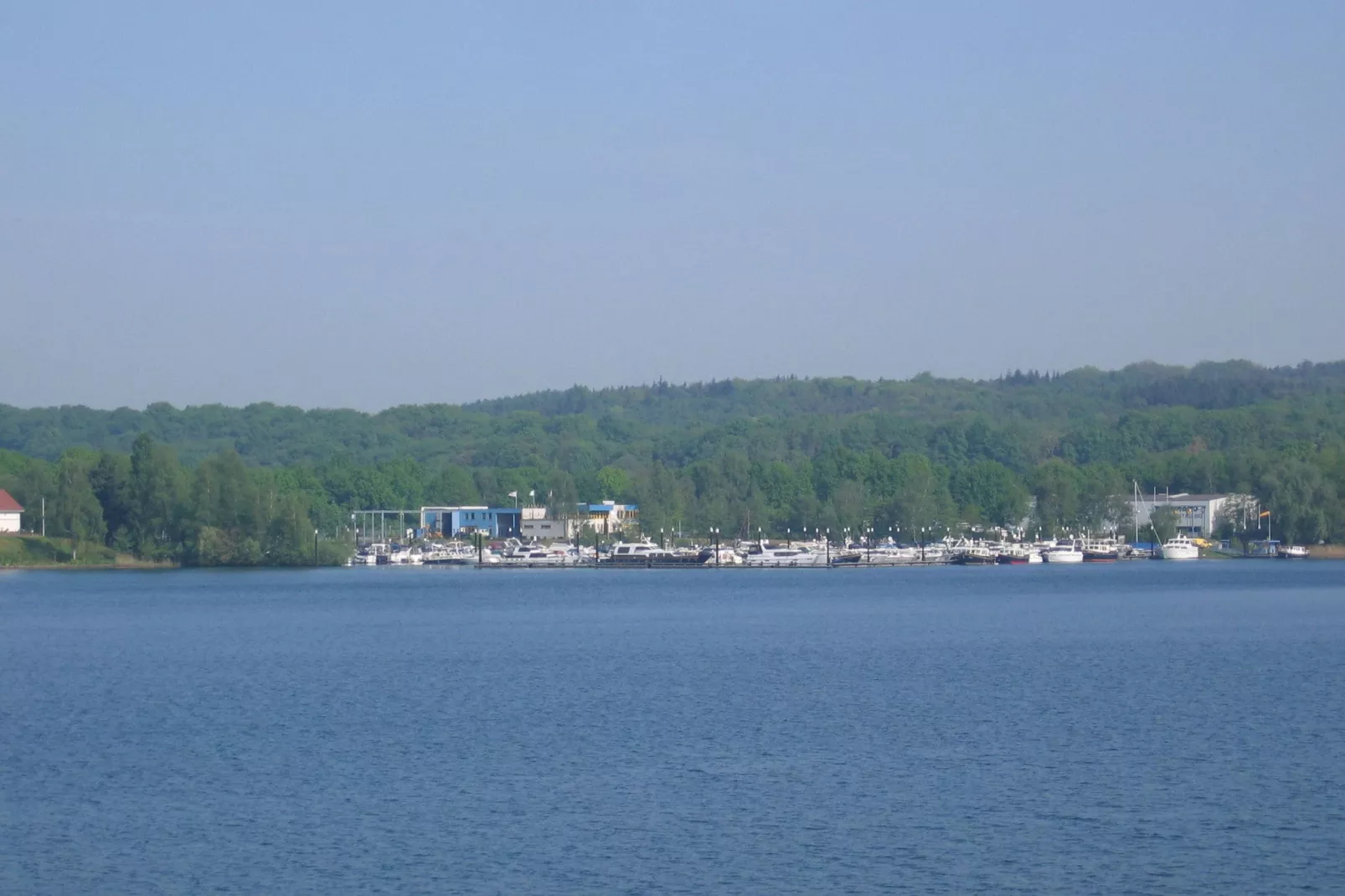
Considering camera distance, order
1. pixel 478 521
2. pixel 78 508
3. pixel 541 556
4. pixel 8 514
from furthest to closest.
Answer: pixel 478 521
pixel 541 556
pixel 8 514
pixel 78 508

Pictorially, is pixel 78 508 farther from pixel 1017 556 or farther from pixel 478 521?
pixel 1017 556

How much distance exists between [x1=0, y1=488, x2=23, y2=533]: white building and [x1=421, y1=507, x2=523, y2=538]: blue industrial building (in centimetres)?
4424

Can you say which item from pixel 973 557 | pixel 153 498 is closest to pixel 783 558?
pixel 973 557

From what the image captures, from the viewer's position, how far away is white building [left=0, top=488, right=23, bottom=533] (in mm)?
111062

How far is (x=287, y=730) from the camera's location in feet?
98.7

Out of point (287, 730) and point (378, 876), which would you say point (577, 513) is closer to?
point (287, 730)

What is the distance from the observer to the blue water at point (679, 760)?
750 inches

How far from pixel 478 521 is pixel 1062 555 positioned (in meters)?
55.8

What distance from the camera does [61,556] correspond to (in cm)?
10700

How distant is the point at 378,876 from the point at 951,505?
12675 cm

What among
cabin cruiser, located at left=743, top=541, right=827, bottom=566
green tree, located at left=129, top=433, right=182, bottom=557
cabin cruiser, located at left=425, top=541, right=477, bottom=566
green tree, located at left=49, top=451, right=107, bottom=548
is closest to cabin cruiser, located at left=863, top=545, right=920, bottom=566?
cabin cruiser, located at left=743, top=541, right=827, bottom=566

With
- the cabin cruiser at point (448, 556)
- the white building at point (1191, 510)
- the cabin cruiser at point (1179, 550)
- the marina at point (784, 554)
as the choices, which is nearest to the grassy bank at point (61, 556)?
the marina at point (784, 554)

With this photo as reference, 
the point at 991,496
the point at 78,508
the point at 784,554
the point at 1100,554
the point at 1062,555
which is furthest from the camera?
the point at 991,496

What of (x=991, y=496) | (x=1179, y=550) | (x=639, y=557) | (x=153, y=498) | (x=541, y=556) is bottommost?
(x=1179, y=550)
